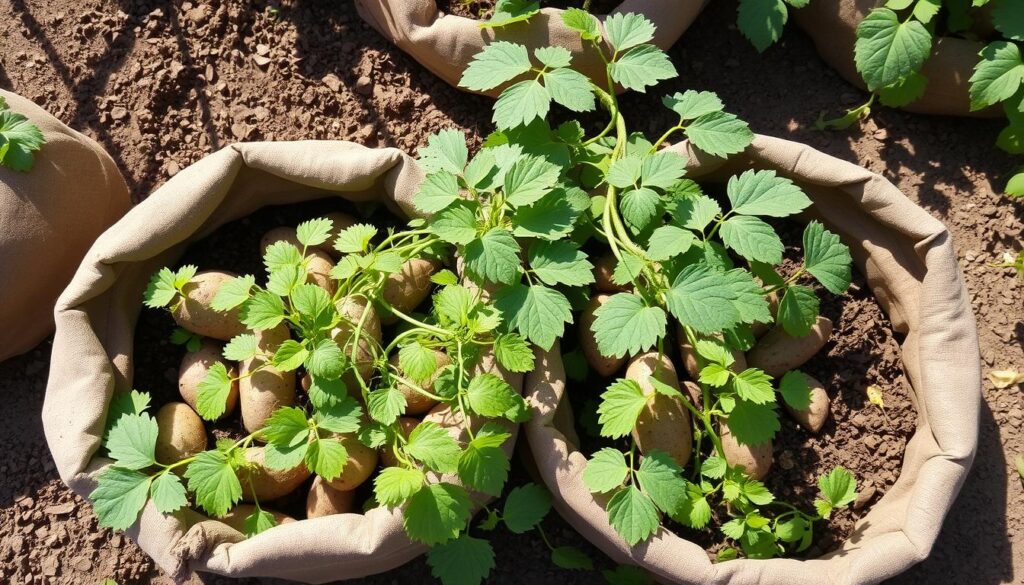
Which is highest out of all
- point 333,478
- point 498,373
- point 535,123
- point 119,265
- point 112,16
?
point 112,16

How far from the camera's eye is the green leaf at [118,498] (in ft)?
5.45

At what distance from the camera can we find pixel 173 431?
1.82 meters

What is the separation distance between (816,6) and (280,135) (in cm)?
142

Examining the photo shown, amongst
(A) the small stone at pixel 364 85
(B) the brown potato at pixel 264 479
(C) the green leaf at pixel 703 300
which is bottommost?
(B) the brown potato at pixel 264 479

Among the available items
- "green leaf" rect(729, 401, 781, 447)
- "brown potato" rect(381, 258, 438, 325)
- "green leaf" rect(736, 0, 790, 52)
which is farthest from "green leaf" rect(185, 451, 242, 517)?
"green leaf" rect(736, 0, 790, 52)

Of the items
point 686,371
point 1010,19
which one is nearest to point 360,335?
point 686,371

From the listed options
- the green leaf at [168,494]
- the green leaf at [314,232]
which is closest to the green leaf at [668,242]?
the green leaf at [314,232]

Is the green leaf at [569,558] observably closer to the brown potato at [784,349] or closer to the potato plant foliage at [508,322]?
the potato plant foliage at [508,322]

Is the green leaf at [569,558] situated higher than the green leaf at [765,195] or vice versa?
the green leaf at [765,195]

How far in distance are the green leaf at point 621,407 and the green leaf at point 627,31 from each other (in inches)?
30.0

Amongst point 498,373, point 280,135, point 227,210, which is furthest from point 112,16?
point 498,373

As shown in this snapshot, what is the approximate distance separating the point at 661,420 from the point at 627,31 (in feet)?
2.86

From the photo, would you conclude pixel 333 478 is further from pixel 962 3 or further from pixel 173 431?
pixel 962 3

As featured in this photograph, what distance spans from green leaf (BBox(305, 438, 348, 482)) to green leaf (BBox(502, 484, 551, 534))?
0.38m
